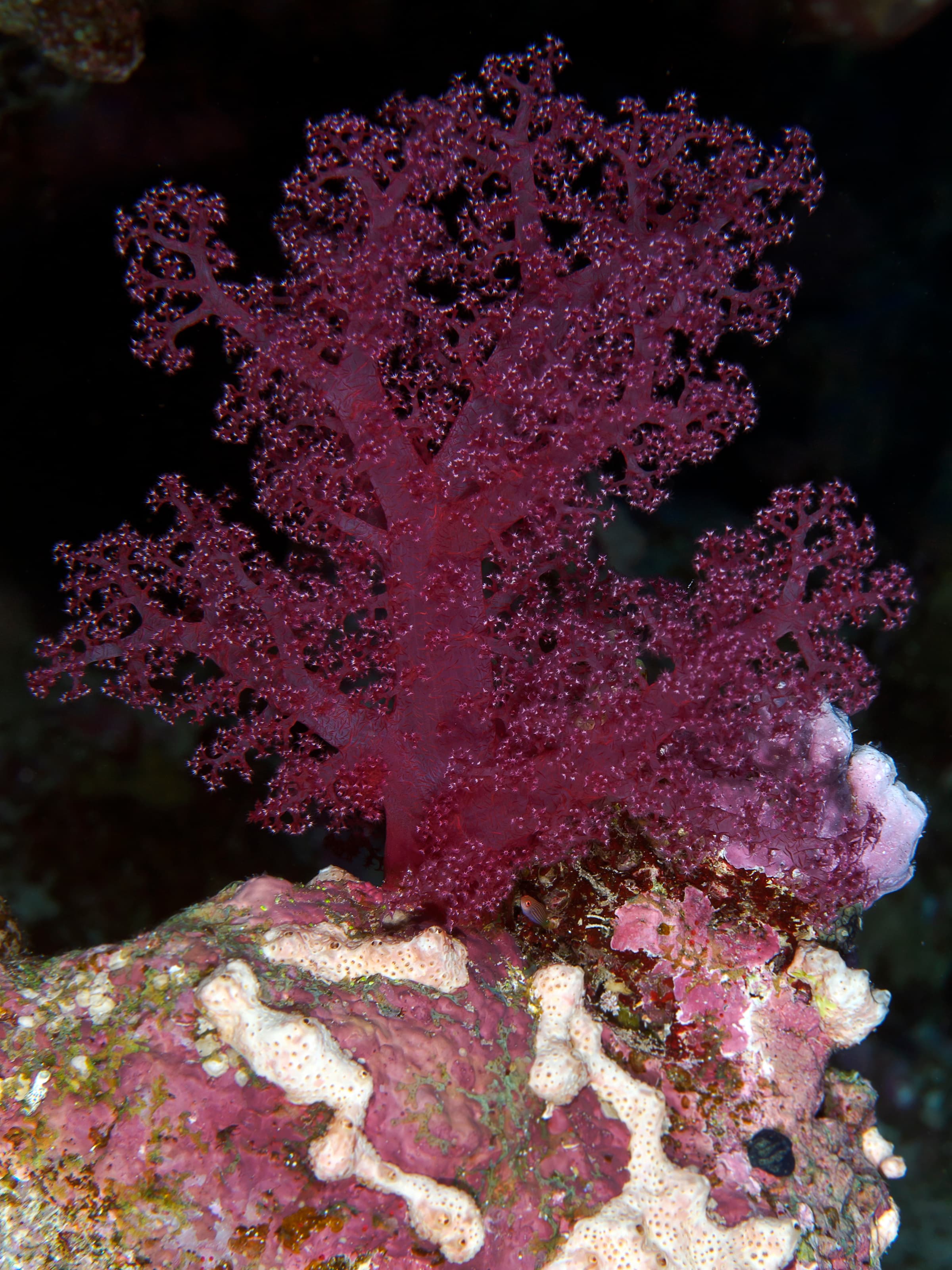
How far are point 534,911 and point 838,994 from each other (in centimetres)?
95

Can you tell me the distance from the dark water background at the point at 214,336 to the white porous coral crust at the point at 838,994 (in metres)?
2.14

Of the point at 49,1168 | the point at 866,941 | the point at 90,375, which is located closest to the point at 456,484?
the point at 49,1168

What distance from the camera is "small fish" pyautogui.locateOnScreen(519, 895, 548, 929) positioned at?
2.38 meters

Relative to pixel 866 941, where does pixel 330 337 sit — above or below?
above

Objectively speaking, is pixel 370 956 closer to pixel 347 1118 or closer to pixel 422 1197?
pixel 347 1118

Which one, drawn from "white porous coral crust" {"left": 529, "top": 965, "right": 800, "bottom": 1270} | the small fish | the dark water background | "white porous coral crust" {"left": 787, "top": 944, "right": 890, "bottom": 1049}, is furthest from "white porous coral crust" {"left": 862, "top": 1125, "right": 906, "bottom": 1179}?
the dark water background

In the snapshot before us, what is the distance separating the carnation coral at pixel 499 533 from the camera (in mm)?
2150

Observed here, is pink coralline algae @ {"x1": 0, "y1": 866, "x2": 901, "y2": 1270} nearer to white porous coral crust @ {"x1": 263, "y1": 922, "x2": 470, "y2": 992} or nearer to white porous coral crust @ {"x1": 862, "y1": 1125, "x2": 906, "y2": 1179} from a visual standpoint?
white porous coral crust @ {"x1": 263, "y1": 922, "x2": 470, "y2": 992}

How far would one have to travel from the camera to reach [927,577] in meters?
4.21

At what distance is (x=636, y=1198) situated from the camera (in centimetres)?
187

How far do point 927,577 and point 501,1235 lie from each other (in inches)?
155

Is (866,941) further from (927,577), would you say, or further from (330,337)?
(330,337)

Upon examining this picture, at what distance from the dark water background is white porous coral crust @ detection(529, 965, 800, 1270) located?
6.54ft

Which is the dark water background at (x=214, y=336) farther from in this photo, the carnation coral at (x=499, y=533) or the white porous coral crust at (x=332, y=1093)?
the white porous coral crust at (x=332, y=1093)
